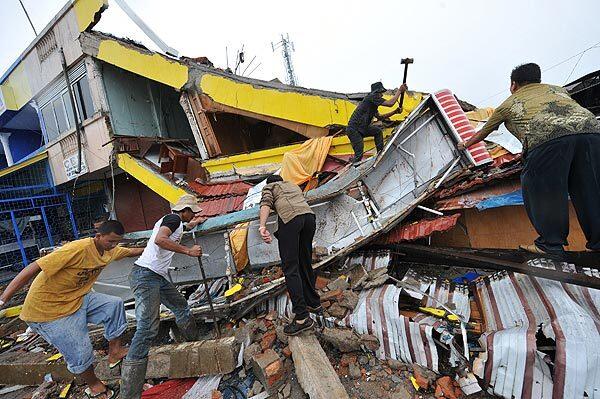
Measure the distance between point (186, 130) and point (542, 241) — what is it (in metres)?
10.6

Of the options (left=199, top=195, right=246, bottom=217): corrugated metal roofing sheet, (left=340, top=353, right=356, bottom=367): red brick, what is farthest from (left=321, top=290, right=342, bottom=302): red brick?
(left=199, top=195, right=246, bottom=217): corrugated metal roofing sheet

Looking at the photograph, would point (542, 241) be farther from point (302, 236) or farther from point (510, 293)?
point (302, 236)

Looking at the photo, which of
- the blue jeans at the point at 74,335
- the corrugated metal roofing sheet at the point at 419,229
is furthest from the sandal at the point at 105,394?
the corrugated metal roofing sheet at the point at 419,229

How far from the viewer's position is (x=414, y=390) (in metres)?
2.13

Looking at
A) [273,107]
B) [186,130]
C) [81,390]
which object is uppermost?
[186,130]

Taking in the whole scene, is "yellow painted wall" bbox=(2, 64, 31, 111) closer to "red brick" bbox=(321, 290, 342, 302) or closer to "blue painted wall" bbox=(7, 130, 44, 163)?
"blue painted wall" bbox=(7, 130, 44, 163)

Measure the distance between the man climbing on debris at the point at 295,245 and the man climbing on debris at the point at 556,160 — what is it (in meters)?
1.96

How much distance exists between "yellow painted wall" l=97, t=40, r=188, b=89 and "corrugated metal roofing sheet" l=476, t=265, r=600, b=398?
769 cm

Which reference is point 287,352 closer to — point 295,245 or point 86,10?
point 295,245

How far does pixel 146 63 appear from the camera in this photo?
7.14 metres

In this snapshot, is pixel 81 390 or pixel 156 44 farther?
pixel 156 44

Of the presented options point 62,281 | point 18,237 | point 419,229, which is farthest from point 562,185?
point 18,237

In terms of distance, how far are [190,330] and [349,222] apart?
8.35 ft

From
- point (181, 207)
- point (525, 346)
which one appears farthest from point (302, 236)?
point (525, 346)
